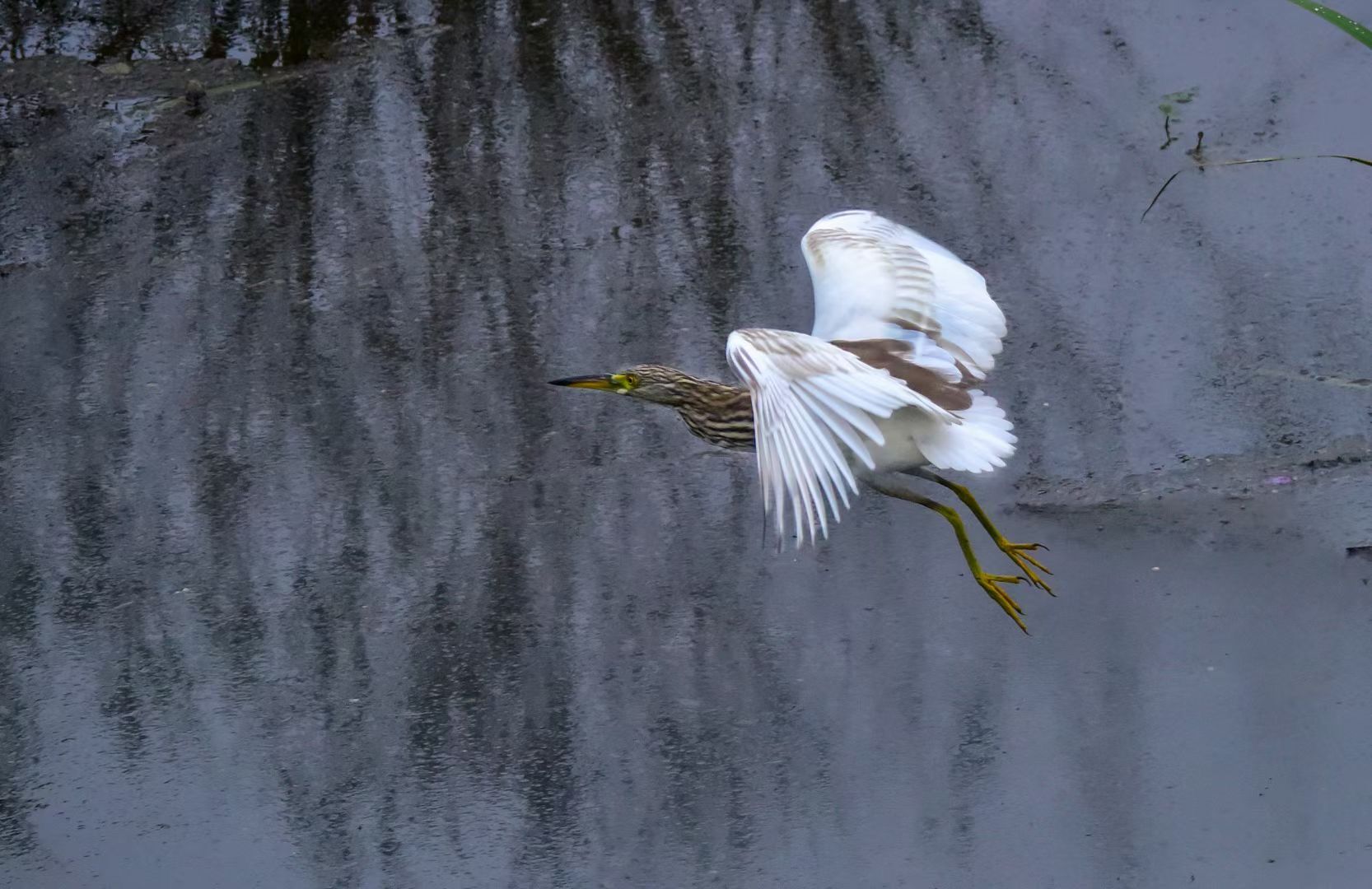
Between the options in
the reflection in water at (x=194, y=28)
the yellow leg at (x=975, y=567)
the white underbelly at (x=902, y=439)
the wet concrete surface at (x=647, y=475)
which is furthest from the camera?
the reflection in water at (x=194, y=28)

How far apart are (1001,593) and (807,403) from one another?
3.37ft

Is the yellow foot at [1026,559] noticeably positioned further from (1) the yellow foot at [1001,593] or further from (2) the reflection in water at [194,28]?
(2) the reflection in water at [194,28]

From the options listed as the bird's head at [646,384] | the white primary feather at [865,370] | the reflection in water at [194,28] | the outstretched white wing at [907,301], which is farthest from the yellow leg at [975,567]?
the reflection in water at [194,28]

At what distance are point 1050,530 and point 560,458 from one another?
1485 mm

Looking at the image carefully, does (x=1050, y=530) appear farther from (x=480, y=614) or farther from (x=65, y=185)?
(x=65, y=185)

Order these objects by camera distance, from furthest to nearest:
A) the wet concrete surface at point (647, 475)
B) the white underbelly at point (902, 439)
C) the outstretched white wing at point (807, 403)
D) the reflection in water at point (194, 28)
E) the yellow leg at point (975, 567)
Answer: the reflection in water at point (194, 28) < the yellow leg at point (975, 567) < the wet concrete surface at point (647, 475) < the white underbelly at point (902, 439) < the outstretched white wing at point (807, 403)

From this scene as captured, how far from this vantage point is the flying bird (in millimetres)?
3193

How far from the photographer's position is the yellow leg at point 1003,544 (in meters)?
3.96

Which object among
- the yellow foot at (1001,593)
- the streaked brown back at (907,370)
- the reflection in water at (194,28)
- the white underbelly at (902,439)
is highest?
the reflection in water at (194,28)

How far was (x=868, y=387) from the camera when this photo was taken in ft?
10.5

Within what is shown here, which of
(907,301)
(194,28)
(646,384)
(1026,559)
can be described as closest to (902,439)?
(907,301)

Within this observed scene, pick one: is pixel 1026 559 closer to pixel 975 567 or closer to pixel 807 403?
pixel 975 567

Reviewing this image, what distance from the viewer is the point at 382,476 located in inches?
186

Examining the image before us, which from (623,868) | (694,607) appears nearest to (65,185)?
(694,607)
